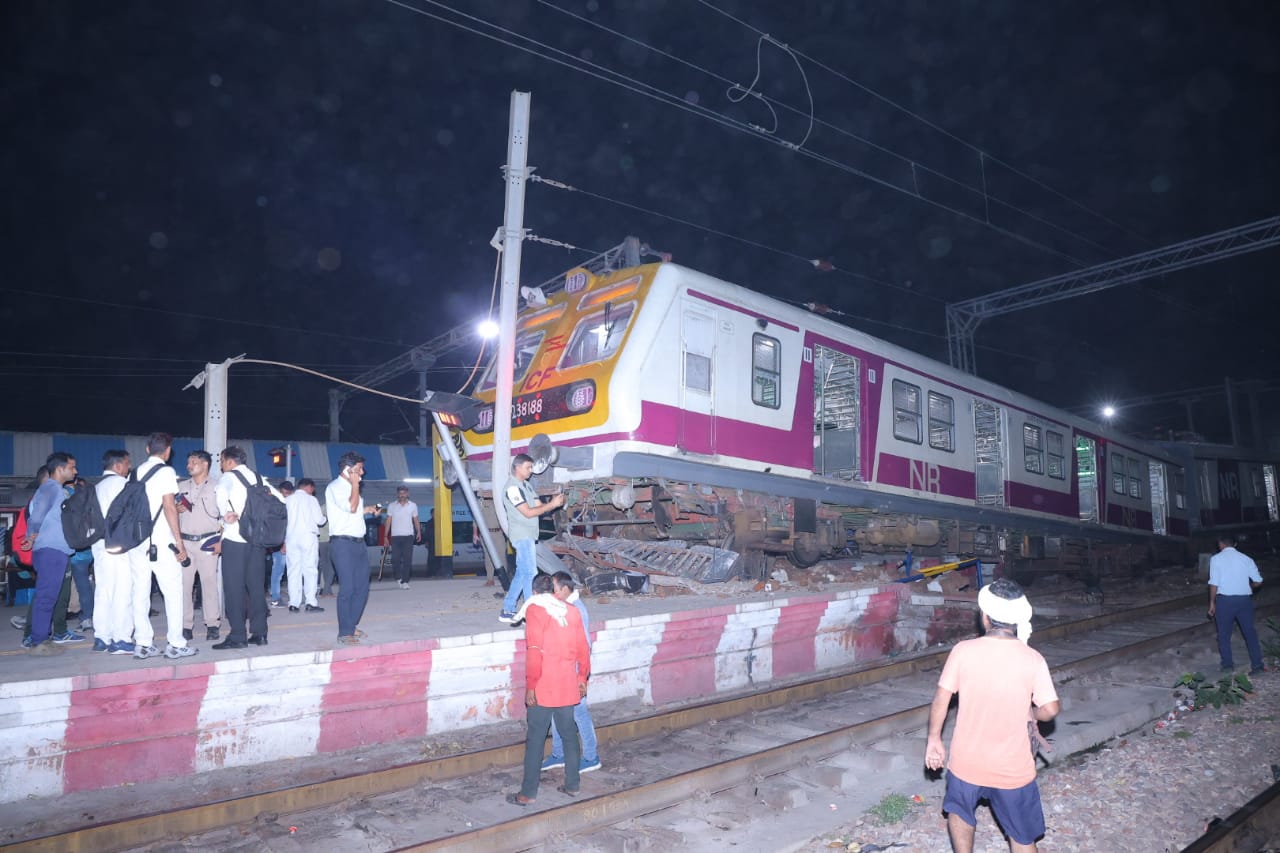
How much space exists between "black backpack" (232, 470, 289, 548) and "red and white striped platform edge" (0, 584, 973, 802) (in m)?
1.07

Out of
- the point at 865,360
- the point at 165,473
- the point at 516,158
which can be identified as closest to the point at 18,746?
the point at 165,473

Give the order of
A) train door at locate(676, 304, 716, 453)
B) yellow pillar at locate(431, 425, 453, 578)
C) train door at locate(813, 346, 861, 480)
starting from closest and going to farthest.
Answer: train door at locate(676, 304, 716, 453), train door at locate(813, 346, 861, 480), yellow pillar at locate(431, 425, 453, 578)

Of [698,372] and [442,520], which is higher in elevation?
[698,372]

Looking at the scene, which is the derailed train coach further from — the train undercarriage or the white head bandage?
the white head bandage

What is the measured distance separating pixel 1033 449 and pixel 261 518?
44.7 feet

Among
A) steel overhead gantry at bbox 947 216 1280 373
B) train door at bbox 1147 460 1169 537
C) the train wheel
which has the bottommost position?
the train wheel

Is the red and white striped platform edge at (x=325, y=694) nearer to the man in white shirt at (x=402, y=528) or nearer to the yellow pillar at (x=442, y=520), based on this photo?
the man in white shirt at (x=402, y=528)

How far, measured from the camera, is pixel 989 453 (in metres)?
14.2

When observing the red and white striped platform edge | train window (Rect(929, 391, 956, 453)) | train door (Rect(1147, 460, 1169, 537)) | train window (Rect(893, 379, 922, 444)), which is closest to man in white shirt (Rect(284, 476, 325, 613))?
the red and white striped platform edge

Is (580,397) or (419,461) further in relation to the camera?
(419,461)

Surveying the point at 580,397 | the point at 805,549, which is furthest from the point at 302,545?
the point at 805,549

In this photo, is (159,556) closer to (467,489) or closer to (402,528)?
(467,489)

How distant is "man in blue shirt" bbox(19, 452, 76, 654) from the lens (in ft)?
20.2

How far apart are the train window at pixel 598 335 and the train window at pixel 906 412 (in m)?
4.92
